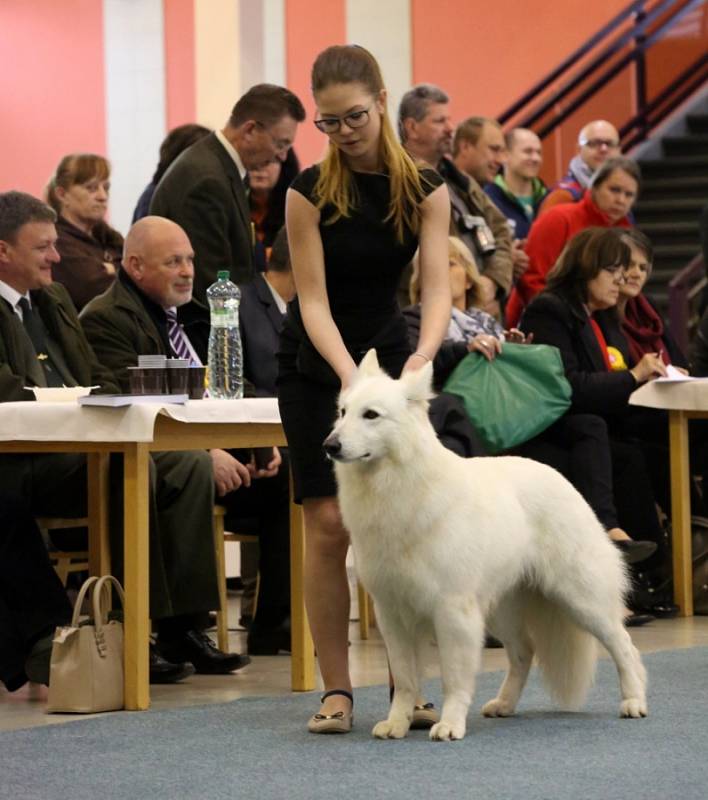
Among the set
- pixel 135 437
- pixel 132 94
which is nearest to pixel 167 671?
pixel 135 437

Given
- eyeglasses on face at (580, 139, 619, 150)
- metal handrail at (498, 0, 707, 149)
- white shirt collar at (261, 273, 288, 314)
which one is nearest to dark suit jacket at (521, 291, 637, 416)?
white shirt collar at (261, 273, 288, 314)

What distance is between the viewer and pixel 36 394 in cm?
461

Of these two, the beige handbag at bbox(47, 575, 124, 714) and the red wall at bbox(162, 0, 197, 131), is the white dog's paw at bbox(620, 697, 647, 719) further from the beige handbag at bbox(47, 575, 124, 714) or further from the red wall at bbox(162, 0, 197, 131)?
the red wall at bbox(162, 0, 197, 131)

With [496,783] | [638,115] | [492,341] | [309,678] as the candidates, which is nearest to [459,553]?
[496,783]

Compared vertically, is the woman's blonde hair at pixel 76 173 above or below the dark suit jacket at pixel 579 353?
above

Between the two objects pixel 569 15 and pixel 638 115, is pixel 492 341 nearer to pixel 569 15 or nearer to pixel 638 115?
pixel 638 115

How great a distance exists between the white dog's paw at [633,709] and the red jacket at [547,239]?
376 cm

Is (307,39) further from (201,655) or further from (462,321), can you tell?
(201,655)

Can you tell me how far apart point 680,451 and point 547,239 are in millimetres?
1546

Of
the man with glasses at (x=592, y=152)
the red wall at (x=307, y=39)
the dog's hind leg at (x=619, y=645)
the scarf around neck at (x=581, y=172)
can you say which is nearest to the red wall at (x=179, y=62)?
the red wall at (x=307, y=39)

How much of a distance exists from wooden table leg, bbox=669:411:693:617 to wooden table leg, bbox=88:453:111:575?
2495 mm

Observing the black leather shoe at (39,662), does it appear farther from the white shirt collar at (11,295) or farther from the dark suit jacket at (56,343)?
the white shirt collar at (11,295)

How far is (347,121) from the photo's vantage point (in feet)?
11.6

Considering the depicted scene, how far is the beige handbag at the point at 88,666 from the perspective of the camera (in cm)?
412
